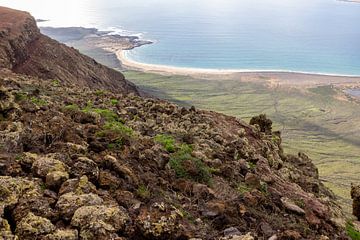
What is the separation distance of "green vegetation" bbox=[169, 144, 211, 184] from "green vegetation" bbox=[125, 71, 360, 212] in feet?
162

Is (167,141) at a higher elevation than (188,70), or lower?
lower

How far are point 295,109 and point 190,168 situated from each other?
84338mm

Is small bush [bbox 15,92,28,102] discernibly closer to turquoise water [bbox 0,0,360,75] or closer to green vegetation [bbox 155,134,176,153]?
green vegetation [bbox 155,134,176,153]

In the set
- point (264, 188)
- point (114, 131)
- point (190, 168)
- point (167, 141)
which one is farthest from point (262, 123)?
point (114, 131)

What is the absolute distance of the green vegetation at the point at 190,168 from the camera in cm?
1538

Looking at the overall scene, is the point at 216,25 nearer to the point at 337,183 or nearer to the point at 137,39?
the point at 137,39

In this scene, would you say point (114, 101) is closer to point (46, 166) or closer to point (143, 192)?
point (143, 192)

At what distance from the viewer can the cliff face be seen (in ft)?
138

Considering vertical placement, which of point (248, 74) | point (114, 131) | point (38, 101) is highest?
point (248, 74)

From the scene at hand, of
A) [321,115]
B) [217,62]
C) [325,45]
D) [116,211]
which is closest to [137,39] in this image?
[217,62]

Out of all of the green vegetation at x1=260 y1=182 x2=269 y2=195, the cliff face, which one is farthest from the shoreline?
the green vegetation at x1=260 y1=182 x2=269 y2=195

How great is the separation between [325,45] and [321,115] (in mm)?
74056

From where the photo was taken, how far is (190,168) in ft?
51.0

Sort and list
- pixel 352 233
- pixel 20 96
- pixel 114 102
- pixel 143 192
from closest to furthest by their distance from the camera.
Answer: pixel 143 192
pixel 352 233
pixel 20 96
pixel 114 102
